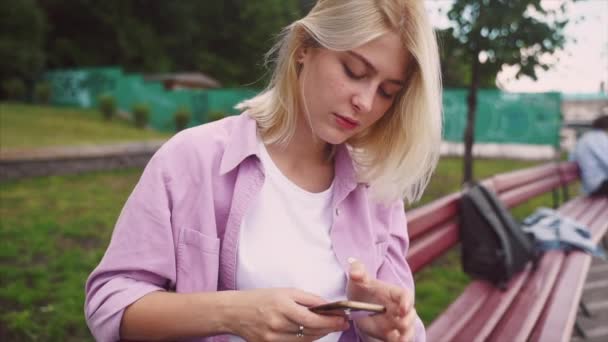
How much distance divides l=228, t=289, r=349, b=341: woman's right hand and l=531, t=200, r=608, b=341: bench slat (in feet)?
5.36

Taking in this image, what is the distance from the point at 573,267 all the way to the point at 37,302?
3.61m

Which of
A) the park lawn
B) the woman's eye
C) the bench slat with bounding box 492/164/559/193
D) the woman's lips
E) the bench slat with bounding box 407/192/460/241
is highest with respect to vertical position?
the woman's eye

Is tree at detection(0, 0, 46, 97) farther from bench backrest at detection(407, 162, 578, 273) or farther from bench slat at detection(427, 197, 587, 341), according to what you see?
bench slat at detection(427, 197, 587, 341)

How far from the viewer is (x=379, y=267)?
183cm

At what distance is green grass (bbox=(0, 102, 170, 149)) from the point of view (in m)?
11.0

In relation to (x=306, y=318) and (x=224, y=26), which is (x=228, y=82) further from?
(x=306, y=318)

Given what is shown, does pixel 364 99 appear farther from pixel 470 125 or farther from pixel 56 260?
pixel 470 125

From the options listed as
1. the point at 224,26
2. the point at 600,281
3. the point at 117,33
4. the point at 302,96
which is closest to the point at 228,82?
the point at 224,26

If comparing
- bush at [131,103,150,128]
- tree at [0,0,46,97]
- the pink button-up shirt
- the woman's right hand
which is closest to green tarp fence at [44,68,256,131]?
bush at [131,103,150,128]

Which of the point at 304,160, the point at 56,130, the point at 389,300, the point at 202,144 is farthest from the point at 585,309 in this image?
the point at 56,130

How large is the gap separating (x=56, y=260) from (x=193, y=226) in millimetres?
3547

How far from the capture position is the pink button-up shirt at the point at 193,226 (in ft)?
4.42

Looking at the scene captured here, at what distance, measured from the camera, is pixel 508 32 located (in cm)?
568

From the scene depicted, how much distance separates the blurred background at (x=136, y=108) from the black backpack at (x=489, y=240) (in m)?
0.73
